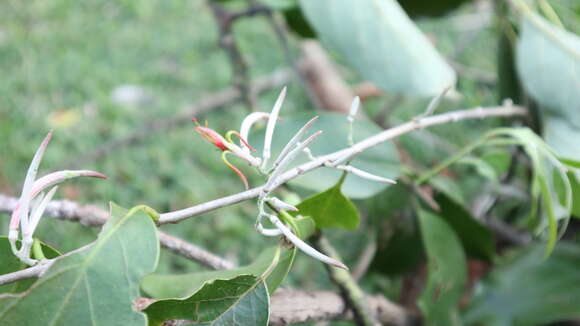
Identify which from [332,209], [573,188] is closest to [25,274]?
[332,209]

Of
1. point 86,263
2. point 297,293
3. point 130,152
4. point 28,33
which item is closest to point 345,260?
point 297,293

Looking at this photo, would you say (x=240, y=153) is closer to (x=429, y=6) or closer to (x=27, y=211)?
(x=27, y=211)

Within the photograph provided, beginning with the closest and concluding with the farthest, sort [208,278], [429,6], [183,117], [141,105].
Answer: [208,278], [429,6], [183,117], [141,105]

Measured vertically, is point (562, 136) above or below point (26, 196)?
below

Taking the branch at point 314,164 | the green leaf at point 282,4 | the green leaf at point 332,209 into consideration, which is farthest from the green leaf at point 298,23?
the green leaf at point 332,209

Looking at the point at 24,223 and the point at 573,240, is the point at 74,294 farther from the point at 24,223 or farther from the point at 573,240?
the point at 573,240

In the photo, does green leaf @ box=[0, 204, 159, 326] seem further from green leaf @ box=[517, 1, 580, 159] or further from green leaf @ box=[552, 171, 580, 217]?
green leaf @ box=[517, 1, 580, 159]
